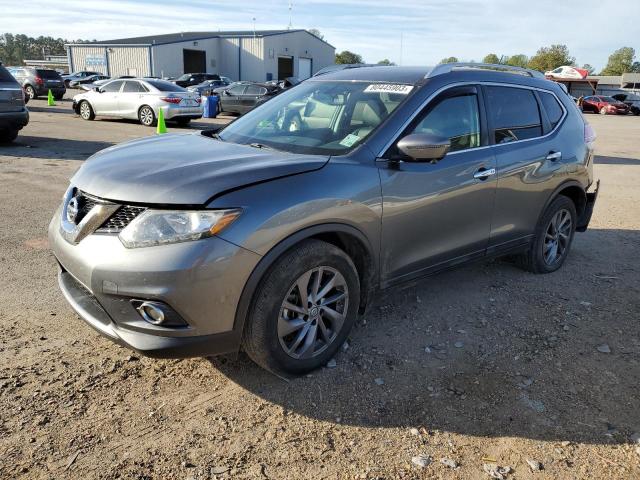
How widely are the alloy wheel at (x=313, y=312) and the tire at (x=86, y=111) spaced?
1814 cm

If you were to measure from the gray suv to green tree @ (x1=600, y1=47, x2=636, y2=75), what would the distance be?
116078mm

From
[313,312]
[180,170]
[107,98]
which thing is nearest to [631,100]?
[107,98]

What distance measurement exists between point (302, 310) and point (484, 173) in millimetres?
1845

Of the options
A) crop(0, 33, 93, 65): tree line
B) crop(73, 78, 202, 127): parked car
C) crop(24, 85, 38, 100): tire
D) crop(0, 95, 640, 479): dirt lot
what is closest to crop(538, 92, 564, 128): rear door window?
crop(0, 95, 640, 479): dirt lot

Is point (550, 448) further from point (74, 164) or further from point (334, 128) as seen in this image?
point (74, 164)

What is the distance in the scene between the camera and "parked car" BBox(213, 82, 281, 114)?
21.5 meters

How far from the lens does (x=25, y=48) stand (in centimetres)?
12288

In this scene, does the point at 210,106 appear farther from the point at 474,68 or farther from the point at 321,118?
the point at 321,118

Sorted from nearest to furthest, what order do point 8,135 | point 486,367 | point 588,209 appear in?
point 486,367
point 588,209
point 8,135

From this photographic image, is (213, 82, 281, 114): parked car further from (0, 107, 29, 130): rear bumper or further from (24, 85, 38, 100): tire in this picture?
A: (24, 85, 38, 100): tire

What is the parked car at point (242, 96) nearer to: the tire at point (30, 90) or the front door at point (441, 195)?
the tire at point (30, 90)

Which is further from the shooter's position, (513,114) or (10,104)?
(10,104)

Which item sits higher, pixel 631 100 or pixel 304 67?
pixel 304 67

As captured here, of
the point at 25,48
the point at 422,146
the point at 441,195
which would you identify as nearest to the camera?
the point at 422,146
